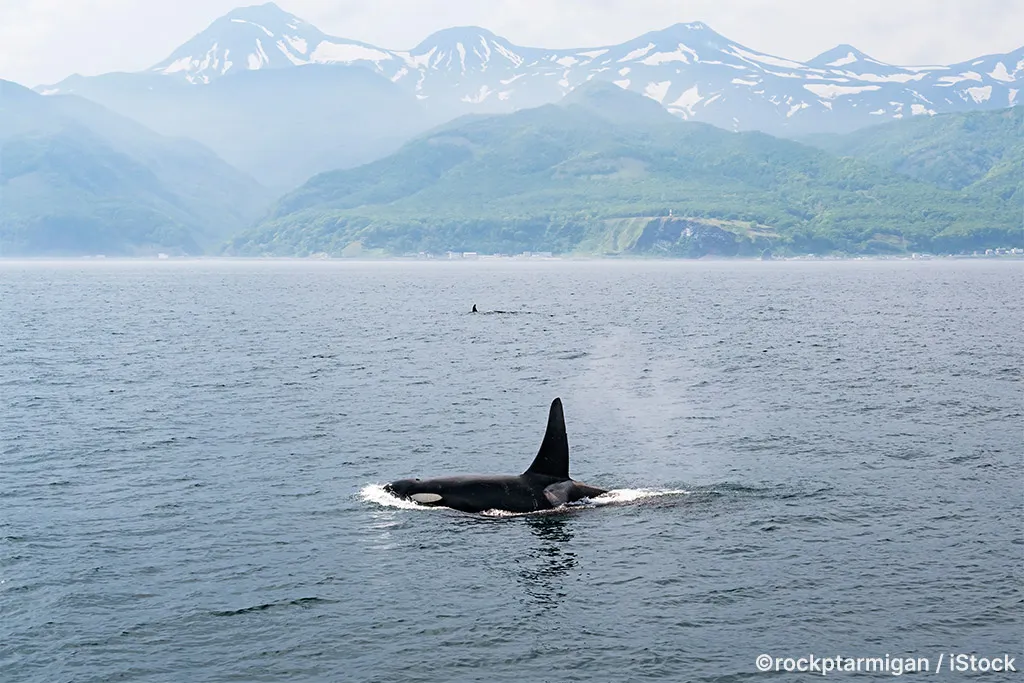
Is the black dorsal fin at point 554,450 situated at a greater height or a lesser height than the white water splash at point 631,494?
greater

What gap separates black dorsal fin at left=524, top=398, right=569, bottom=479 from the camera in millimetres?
45594

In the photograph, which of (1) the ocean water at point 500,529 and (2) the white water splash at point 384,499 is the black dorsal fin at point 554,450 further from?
(2) the white water splash at point 384,499

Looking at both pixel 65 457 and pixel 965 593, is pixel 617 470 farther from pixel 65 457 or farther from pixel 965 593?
pixel 65 457

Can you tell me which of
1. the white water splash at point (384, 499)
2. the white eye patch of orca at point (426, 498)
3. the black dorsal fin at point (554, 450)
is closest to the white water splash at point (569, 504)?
the white water splash at point (384, 499)

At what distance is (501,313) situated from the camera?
18012cm

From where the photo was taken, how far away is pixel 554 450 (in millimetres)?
46031

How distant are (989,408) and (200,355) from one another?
79135 mm

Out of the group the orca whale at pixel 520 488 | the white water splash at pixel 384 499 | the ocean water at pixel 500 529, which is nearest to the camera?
the ocean water at pixel 500 529

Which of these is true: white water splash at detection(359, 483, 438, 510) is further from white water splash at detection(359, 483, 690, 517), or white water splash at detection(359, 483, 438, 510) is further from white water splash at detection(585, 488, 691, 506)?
white water splash at detection(585, 488, 691, 506)

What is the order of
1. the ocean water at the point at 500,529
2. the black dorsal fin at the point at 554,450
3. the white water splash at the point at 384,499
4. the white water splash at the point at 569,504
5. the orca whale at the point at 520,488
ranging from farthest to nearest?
the white water splash at the point at 384,499 < the black dorsal fin at the point at 554,450 < the orca whale at the point at 520,488 < the white water splash at the point at 569,504 < the ocean water at the point at 500,529

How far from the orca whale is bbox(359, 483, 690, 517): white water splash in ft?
0.88

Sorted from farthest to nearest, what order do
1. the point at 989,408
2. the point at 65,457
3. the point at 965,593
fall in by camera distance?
the point at 989,408, the point at 65,457, the point at 965,593

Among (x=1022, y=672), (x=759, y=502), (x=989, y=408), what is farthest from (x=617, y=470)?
(x=989, y=408)

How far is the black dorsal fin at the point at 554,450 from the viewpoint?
4559 centimetres
